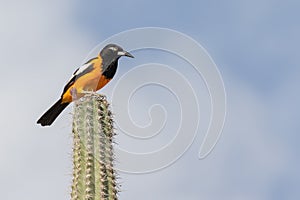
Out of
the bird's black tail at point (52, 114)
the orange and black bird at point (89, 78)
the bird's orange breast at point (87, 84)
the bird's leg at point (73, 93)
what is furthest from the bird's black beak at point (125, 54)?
the bird's black tail at point (52, 114)

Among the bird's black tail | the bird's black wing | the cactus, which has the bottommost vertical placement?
the cactus

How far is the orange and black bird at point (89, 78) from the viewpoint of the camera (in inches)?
245

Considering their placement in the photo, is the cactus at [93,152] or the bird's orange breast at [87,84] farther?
the bird's orange breast at [87,84]

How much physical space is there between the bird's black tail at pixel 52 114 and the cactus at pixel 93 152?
3.58 ft

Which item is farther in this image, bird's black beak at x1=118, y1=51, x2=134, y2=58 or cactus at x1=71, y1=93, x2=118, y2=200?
bird's black beak at x1=118, y1=51, x2=134, y2=58

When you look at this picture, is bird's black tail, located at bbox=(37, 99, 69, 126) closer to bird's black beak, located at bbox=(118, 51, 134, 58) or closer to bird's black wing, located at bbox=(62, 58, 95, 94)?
bird's black wing, located at bbox=(62, 58, 95, 94)

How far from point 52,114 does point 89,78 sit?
0.64 meters

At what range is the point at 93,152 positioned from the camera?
5.09 meters

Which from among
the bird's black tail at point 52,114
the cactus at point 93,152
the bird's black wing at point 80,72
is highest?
the bird's black wing at point 80,72

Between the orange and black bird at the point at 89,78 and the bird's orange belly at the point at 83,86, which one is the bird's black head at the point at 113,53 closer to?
the orange and black bird at the point at 89,78

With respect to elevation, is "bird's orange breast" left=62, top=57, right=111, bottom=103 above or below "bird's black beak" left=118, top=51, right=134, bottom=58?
below

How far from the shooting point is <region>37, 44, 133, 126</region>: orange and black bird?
245 inches

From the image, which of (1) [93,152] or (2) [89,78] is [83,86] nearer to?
(2) [89,78]

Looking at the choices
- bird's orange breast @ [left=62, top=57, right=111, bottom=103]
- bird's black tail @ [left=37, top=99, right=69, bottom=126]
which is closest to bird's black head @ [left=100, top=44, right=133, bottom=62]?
bird's orange breast @ [left=62, top=57, right=111, bottom=103]
